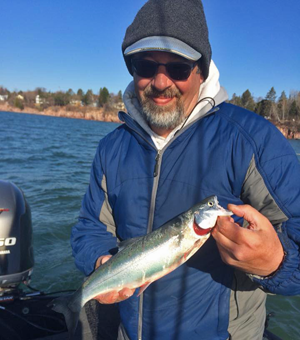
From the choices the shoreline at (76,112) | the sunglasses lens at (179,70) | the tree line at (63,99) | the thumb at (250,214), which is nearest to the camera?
the thumb at (250,214)

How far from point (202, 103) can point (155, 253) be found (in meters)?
1.34

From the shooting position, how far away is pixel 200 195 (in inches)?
86.1

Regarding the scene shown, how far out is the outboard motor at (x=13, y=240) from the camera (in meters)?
3.46

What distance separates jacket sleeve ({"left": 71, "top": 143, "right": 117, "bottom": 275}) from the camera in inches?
100

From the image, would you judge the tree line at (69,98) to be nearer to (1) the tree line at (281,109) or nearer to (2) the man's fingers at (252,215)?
(1) the tree line at (281,109)

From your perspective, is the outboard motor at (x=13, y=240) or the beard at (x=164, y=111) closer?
the beard at (x=164, y=111)

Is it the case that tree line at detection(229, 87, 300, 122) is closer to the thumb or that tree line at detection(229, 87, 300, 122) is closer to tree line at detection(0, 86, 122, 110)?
tree line at detection(0, 86, 122, 110)

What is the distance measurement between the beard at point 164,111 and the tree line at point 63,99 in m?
114

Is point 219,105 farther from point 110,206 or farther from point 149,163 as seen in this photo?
point 110,206

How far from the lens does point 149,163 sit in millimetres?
2377

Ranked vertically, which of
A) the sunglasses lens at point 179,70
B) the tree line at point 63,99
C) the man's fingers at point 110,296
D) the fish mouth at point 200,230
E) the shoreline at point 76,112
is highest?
the tree line at point 63,99

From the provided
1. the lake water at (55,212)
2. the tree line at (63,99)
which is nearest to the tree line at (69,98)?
the tree line at (63,99)

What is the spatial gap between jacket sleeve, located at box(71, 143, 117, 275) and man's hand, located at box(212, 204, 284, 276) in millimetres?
1147

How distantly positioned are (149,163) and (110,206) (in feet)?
2.03
